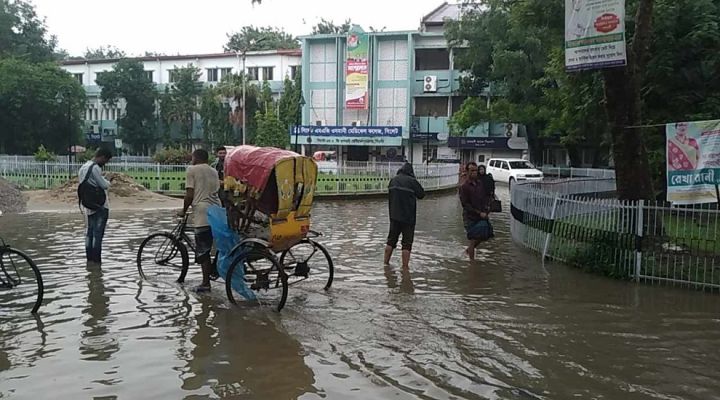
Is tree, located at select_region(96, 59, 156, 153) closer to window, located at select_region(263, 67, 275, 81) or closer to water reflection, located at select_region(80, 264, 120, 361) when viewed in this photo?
window, located at select_region(263, 67, 275, 81)

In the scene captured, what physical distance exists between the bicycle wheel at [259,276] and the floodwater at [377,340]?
238 millimetres

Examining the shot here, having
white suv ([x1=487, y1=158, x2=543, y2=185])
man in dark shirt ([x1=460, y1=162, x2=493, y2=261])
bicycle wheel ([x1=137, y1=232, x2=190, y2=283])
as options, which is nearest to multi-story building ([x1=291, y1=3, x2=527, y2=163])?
white suv ([x1=487, y1=158, x2=543, y2=185])

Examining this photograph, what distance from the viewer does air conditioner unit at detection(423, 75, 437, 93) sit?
50.5 meters

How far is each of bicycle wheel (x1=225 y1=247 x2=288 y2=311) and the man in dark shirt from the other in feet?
13.7

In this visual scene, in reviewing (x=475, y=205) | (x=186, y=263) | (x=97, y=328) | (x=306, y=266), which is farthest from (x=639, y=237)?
(x=97, y=328)

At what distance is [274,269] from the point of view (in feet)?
26.5

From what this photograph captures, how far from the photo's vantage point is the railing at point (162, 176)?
1059 inches

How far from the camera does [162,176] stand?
27062 millimetres

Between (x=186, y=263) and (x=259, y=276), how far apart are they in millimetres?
1795

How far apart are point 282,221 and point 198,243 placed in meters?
1.22

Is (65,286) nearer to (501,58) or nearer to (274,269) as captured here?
(274,269)

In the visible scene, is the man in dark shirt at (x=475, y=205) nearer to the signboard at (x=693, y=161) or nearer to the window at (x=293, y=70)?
the signboard at (x=693, y=161)

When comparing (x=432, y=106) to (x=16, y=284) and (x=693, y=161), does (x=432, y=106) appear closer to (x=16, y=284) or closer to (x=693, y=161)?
(x=693, y=161)

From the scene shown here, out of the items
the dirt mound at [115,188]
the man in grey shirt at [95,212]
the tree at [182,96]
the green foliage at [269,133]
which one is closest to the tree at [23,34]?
the tree at [182,96]
